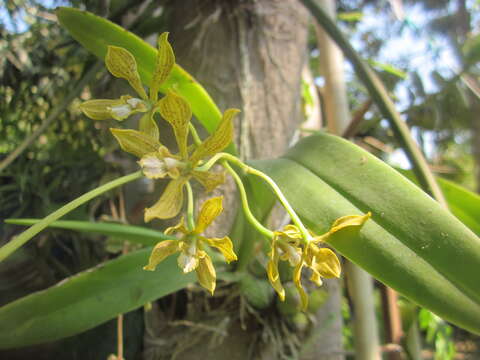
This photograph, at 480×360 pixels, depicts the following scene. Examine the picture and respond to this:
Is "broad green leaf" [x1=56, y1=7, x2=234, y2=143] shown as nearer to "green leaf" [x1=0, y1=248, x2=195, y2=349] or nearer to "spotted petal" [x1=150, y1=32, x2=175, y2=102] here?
"spotted petal" [x1=150, y1=32, x2=175, y2=102]

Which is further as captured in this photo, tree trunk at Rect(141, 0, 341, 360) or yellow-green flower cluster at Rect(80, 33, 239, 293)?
tree trunk at Rect(141, 0, 341, 360)

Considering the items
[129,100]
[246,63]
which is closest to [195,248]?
[129,100]

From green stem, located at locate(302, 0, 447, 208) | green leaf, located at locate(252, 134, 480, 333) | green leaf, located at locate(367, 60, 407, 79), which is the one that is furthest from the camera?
green leaf, located at locate(367, 60, 407, 79)

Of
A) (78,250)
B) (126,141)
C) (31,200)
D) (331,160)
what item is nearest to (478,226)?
(331,160)

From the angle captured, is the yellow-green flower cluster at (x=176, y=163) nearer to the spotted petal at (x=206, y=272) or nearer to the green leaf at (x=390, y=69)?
the spotted petal at (x=206, y=272)

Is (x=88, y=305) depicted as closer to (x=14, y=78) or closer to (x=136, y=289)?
(x=136, y=289)

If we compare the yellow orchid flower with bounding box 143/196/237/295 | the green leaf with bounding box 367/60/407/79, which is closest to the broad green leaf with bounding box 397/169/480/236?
the yellow orchid flower with bounding box 143/196/237/295

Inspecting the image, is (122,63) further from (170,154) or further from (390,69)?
(390,69)
